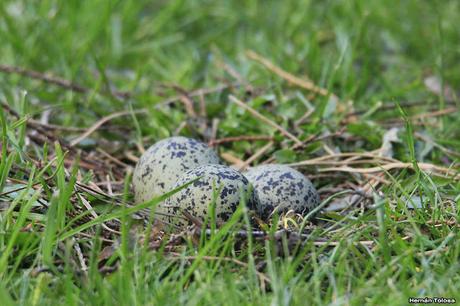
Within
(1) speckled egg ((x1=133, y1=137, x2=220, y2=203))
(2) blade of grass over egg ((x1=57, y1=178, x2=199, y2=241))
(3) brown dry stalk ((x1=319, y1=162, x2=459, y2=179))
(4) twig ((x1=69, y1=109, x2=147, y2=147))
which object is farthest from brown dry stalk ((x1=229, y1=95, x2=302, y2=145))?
(2) blade of grass over egg ((x1=57, y1=178, x2=199, y2=241))

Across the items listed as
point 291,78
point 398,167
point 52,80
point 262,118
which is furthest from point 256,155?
point 52,80

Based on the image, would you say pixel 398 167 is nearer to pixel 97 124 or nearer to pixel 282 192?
pixel 282 192

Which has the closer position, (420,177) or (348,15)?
(420,177)

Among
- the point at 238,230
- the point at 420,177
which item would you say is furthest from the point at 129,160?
the point at 420,177

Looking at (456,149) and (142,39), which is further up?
(142,39)

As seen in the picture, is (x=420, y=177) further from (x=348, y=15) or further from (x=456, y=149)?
(x=348, y=15)

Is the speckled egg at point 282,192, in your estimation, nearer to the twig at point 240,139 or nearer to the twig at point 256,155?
the twig at point 256,155
